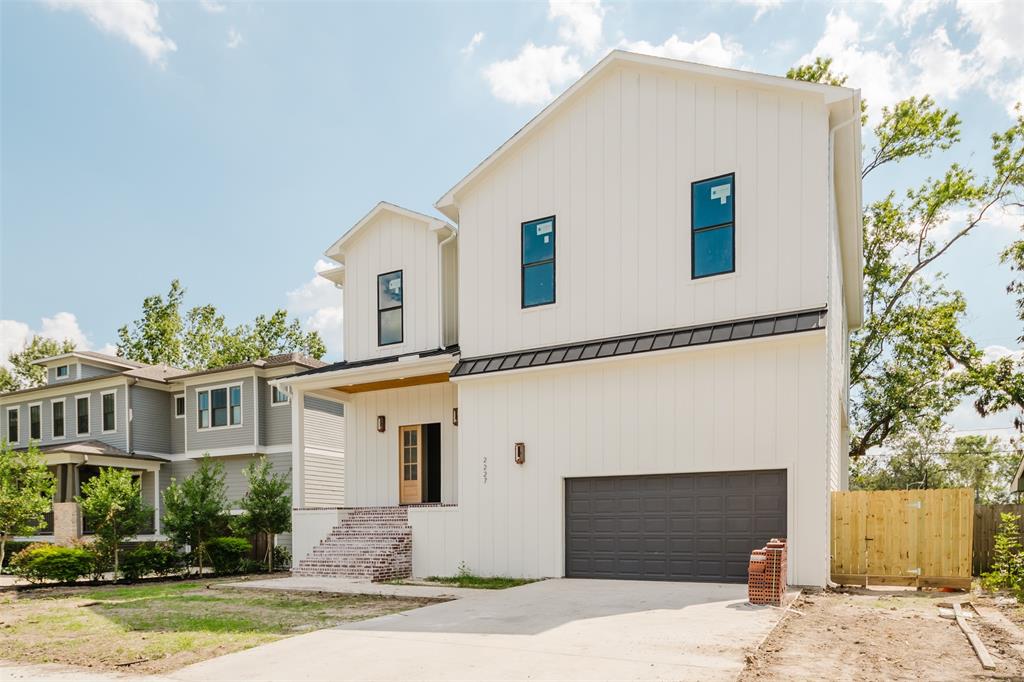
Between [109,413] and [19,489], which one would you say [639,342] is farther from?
[109,413]

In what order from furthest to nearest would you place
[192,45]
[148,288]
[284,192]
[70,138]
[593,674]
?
[148,288], [284,192], [70,138], [192,45], [593,674]

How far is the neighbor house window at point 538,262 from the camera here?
1481 cm

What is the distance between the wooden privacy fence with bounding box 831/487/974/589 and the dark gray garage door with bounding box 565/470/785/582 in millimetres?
1485

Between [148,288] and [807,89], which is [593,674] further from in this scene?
[148,288]

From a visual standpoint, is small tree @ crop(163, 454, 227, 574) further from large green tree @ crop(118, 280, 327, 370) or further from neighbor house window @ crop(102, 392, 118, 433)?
large green tree @ crop(118, 280, 327, 370)

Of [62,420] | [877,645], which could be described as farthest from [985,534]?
[62,420]

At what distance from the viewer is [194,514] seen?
1833cm

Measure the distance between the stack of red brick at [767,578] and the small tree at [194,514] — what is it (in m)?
13.7

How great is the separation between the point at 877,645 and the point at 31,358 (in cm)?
5489

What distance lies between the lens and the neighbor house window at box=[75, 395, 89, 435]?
2955 centimetres

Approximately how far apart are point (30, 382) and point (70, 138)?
3555cm

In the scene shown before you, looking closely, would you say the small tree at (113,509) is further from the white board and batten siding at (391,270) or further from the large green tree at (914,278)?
the large green tree at (914,278)

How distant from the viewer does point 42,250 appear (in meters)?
27.5


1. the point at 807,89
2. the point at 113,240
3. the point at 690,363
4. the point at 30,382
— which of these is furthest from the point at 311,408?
the point at 30,382
